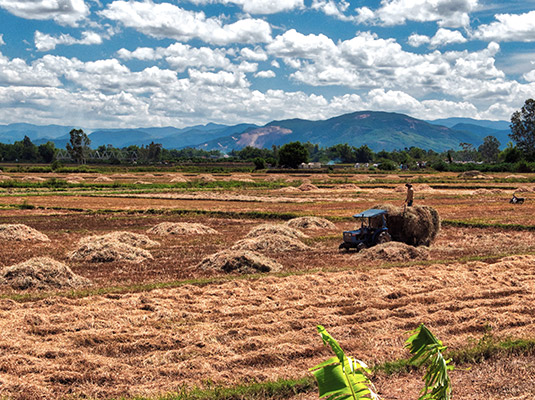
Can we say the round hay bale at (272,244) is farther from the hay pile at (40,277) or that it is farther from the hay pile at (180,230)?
the hay pile at (40,277)

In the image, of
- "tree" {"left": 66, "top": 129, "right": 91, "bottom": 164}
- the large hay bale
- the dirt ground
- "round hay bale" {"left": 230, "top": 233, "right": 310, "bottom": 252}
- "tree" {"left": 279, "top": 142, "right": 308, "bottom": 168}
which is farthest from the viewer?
"tree" {"left": 66, "top": 129, "right": 91, "bottom": 164}

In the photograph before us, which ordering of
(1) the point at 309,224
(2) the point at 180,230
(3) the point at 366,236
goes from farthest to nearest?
(1) the point at 309,224 → (2) the point at 180,230 → (3) the point at 366,236

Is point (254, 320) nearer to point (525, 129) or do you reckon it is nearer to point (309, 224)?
point (309, 224)

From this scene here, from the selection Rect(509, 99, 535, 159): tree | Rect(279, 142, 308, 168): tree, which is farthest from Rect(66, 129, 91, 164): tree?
Rect(509, 99, 535, 159): tree

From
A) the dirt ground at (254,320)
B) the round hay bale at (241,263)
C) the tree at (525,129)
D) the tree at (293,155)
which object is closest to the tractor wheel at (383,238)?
the dirt ground at (254,320)

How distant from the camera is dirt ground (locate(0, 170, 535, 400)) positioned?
896cm

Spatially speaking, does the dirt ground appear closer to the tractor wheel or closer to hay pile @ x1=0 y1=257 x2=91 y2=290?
hay pile @ x1=0 y1=257 x2=91 y2=290

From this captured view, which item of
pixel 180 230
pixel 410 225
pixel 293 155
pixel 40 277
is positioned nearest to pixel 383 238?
pixel 410 225

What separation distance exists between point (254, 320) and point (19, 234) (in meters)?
19.6

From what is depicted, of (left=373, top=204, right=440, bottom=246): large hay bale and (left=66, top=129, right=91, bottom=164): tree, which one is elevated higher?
(left=66, top=129, right=91, bottom=164): tree

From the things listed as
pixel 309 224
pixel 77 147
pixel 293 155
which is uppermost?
pixel 77 147

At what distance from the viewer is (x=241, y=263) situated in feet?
62.0

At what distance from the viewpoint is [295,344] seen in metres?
10.4

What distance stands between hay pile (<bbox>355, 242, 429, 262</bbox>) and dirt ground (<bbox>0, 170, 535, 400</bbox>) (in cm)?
61
